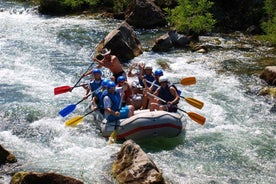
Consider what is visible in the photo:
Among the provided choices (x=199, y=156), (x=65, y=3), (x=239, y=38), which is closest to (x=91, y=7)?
(x=65, y=3)

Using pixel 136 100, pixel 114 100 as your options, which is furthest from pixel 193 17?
pixel 114 100

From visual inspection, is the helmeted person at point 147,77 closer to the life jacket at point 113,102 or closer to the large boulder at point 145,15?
the life jacket at point 113,102

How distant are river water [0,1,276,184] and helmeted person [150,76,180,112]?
0.72 metres

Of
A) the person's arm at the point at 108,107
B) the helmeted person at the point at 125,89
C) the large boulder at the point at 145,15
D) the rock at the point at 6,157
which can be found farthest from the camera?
the large boulder at the point at 145,15

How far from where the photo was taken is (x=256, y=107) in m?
10.8

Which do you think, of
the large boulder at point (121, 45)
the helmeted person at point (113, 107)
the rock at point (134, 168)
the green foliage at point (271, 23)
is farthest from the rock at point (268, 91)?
the rock at point (134, 168)

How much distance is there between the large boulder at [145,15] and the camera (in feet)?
61.3

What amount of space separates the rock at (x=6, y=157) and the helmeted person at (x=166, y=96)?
3.18m

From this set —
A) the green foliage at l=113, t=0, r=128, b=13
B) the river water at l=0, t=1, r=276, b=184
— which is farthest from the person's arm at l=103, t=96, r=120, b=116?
the green foliage at l=113, t=0, r=128, b=13

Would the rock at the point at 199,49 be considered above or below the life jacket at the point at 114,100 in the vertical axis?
below

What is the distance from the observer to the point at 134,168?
6.75 metres

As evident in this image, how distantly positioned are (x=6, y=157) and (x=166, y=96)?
3.75m

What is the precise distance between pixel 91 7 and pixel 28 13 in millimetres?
3269

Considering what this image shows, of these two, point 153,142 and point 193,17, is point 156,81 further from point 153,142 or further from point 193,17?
point 193,17
